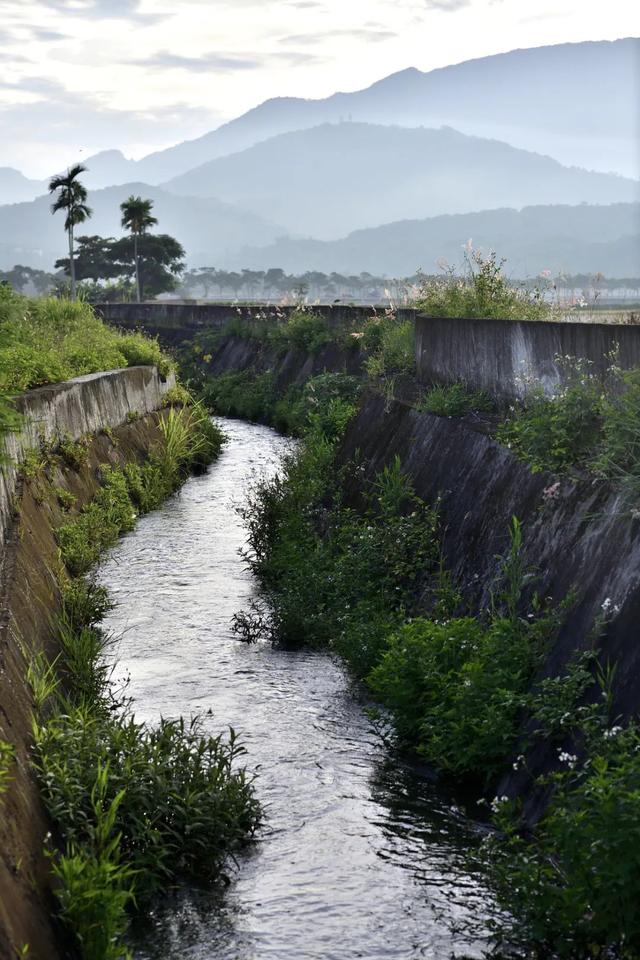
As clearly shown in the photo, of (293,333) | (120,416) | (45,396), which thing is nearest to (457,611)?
(45,396)

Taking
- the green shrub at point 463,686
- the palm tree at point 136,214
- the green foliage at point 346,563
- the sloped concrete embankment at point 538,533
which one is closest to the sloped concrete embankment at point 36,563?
the green foliage at point 346,563

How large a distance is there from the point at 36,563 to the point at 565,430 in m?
4.95

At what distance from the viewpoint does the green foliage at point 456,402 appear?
1228 cm

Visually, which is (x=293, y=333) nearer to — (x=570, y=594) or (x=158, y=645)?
(x=158, y=645)

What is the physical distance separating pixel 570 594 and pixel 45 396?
859 cm

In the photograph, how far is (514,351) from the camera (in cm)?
1151

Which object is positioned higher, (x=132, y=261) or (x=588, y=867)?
(x=132, y=261)

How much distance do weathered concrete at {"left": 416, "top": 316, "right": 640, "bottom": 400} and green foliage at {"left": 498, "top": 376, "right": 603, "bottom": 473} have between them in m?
0.31

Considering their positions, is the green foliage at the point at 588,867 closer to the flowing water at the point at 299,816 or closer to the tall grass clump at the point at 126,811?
the flowing water at the point at 299,816

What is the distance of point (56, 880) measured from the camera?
5.63 metres

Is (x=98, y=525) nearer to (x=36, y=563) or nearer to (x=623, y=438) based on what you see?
(x=36, y=563)

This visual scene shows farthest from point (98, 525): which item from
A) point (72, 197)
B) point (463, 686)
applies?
point (72, 197)

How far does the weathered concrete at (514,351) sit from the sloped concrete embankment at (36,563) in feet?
15.9

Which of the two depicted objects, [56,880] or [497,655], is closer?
[56,880]
